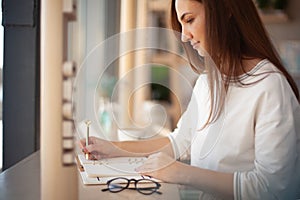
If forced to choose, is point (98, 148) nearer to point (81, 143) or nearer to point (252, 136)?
point (81, 143)

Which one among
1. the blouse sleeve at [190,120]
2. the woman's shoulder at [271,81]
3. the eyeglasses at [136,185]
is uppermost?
the woman's shoulder at [271,81]

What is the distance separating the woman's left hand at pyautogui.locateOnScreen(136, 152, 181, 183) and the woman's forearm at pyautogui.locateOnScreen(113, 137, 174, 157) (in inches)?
0.5

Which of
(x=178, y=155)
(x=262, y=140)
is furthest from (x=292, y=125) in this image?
(x=178, y=155)

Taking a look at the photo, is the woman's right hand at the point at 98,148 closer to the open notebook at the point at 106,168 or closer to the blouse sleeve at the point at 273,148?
the open notebook at the point at 106,168

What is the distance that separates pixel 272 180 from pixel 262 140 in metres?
0.06

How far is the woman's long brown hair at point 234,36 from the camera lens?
58cm

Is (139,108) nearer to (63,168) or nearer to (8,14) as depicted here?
(63,168)

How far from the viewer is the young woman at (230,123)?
57 cm

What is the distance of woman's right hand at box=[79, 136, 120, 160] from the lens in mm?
588

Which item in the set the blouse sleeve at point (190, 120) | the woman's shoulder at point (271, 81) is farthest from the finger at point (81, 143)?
the woman's shoulder at point (271, 81)

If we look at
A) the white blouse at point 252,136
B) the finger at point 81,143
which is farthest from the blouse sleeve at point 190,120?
the finger at point 81,143

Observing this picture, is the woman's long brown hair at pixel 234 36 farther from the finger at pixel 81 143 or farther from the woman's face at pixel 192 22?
the finger at pixel 81 143

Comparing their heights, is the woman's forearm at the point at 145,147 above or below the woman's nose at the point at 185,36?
below

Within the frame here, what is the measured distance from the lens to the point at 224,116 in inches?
23.3
